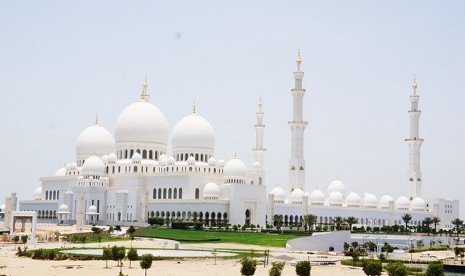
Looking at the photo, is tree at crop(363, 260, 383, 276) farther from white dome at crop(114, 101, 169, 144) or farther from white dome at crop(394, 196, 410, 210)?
white dome at crop(394, 196, 410, 210)

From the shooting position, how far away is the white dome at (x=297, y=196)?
274 ft

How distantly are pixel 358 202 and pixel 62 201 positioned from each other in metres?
37.8

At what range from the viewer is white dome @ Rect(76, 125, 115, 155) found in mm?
88125

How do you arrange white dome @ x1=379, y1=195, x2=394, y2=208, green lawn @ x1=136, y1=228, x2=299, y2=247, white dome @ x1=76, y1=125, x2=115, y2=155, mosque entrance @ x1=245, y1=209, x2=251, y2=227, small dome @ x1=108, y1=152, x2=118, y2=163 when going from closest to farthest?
green lawn @ x1=136, y1=228, x2=299, y2=247 → mosque entrance @ x1=245, y1=209, x2=251, y2=227 → small dome @ x1=108, y1=152, x2=118, y2=163 → white dome @ x1=76, y1=125, x2=115, y2=155 → white dome @ x1=379, y1=195, x2=394, y2=208

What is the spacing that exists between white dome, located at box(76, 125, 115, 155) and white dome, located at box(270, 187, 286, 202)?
20.7m

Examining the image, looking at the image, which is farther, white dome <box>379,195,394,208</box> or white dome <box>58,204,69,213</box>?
white dome <box>379,195,394,208</box>

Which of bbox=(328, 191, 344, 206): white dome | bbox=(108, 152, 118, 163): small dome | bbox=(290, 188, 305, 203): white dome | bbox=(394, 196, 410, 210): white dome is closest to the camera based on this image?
bbox=(108, 152, 118, 163): small dome

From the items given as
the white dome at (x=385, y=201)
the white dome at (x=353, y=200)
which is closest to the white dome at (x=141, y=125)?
the white dome at (x=353, y=200)

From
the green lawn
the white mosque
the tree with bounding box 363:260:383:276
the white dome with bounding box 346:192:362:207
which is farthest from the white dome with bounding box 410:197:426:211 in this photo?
the tree with bounding box 363:260:383:276

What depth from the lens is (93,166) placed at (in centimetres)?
8181

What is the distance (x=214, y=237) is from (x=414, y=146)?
43.4 meters

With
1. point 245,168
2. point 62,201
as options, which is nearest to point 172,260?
point 245,168

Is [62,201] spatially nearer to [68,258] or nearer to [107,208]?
[107,208]

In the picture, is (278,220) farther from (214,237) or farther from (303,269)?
(303,269)
